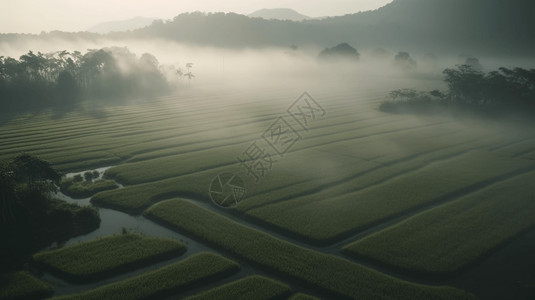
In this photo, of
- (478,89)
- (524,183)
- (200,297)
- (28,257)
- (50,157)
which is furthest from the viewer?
(478,89)

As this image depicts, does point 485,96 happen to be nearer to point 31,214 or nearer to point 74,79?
point 31,214

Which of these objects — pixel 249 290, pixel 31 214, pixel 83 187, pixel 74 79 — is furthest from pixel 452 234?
pixel 74 79

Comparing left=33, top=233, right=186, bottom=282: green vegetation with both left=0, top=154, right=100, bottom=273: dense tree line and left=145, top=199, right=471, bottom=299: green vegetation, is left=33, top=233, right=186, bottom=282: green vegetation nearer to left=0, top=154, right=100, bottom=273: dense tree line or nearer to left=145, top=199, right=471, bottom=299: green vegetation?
left=0, top=154, right=100, bottom=273: dense tree line

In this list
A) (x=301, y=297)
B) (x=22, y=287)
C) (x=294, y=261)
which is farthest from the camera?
(x=294, y=261)

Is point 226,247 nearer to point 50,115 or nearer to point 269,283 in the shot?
point 269,283

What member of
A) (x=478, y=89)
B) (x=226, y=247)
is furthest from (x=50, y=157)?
(x=478, y=89)

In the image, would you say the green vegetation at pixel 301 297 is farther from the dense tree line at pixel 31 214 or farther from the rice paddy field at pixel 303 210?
the dense tree line at pixel 31 214

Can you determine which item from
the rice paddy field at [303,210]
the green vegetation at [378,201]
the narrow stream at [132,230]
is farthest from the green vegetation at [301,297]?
the green vegetation at [378,201]

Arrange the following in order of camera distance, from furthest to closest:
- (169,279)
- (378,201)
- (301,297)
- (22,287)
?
(378,201) < (169,279) < (22,287) < (301,297)
